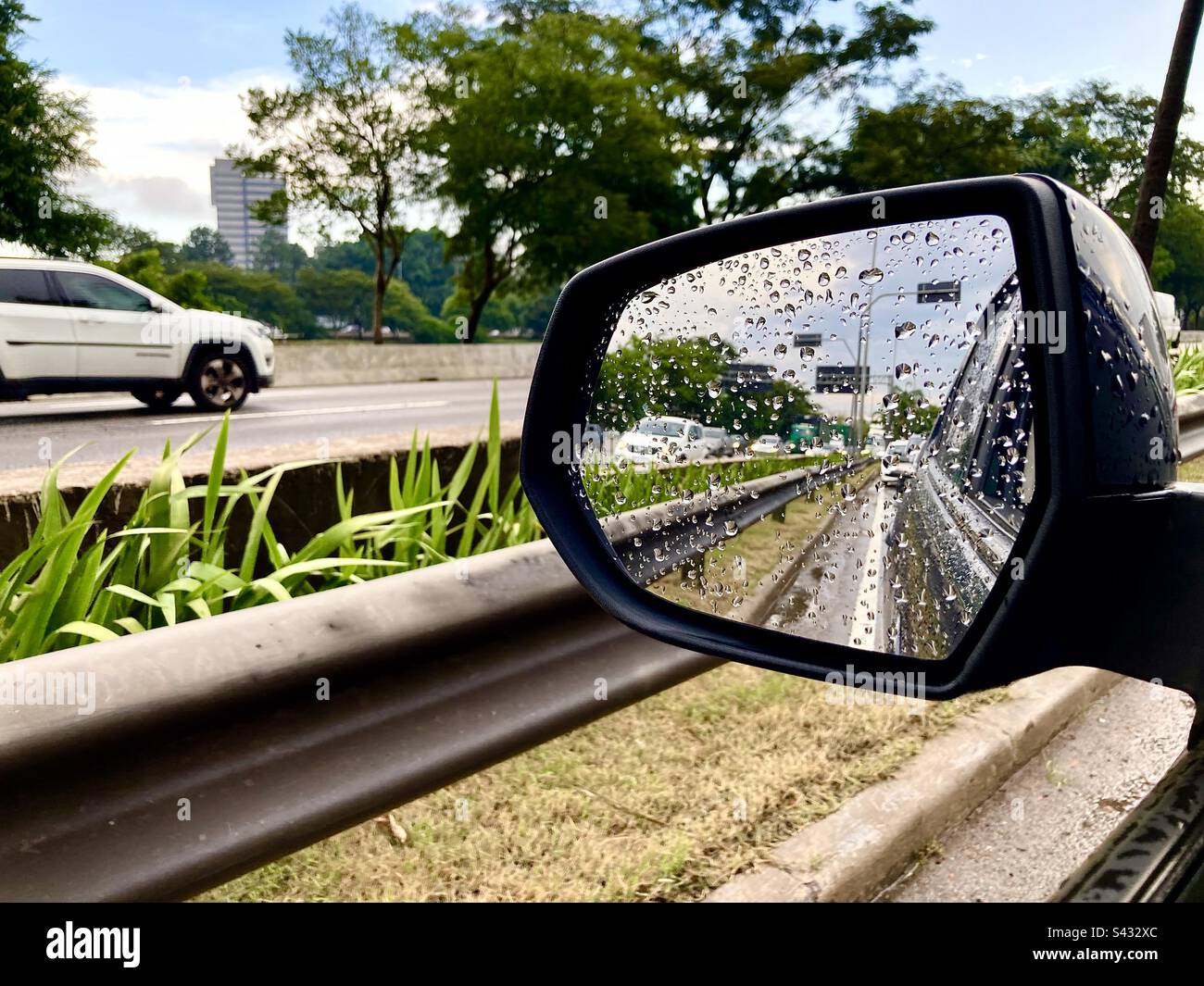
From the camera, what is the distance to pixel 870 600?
0.95 m

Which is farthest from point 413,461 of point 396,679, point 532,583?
point 396,679

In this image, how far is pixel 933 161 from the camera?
154 ft

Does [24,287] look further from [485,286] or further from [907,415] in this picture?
[485,286]

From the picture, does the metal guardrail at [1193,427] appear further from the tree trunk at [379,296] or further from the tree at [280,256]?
the tree at [280,256]

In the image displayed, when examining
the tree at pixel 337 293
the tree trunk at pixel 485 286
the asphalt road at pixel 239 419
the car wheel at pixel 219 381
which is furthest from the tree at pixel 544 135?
the tree at pixel 337 293

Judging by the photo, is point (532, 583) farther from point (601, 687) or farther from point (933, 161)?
point (933, 161)

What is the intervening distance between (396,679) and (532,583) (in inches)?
14.5

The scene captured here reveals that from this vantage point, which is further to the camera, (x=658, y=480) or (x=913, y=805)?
(x=913, y=805)

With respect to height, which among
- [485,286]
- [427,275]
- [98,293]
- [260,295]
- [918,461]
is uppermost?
[427,275]

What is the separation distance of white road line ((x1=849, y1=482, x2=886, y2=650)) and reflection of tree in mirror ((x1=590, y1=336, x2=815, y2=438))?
138 mm

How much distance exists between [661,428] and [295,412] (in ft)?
47.1

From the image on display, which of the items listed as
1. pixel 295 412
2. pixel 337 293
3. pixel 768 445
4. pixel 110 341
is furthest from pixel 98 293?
pixel 337 293

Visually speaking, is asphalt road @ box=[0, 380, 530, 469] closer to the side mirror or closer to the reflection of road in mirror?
the side mirror

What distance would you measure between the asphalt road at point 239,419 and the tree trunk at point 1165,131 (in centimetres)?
571
